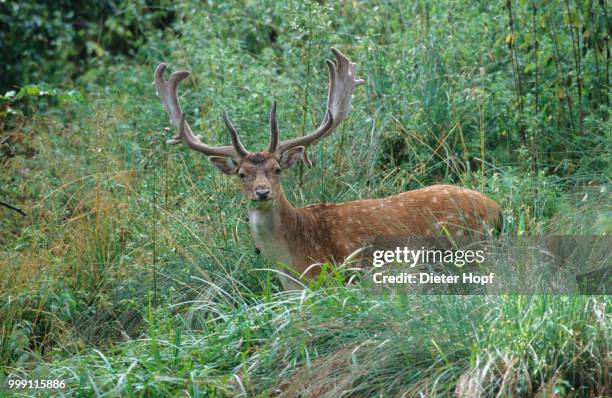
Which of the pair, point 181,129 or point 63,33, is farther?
point 63,33

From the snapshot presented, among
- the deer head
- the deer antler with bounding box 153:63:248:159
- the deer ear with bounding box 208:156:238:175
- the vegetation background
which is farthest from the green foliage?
the deer ear with bounding box 208:156:238:175

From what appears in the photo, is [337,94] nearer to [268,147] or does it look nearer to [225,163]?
[268,147]

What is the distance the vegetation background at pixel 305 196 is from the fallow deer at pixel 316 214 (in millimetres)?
236

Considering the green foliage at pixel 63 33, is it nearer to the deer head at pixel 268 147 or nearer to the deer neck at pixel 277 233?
the deer head at pixel 268 147

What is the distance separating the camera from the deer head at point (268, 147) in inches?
278

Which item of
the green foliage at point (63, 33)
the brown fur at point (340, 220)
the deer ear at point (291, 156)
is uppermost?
the green foliage at point (63, 33)

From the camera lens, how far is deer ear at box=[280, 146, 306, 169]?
731cm

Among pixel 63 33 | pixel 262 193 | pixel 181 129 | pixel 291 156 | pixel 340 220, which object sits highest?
pixel 63 33

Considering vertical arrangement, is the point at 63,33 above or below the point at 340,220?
above

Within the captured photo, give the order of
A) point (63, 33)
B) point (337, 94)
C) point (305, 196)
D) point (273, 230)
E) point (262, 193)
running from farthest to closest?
point (63, 33), point (305, 196), point (337, 94), point (273, 230), point (262, 193)

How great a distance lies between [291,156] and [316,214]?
435 mm

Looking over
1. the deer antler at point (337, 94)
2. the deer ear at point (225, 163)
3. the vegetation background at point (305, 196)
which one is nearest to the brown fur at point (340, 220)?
the deer ear at point (225, 163)

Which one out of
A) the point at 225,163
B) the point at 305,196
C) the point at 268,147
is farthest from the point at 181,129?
the point at 305,196

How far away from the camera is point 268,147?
291 inches
